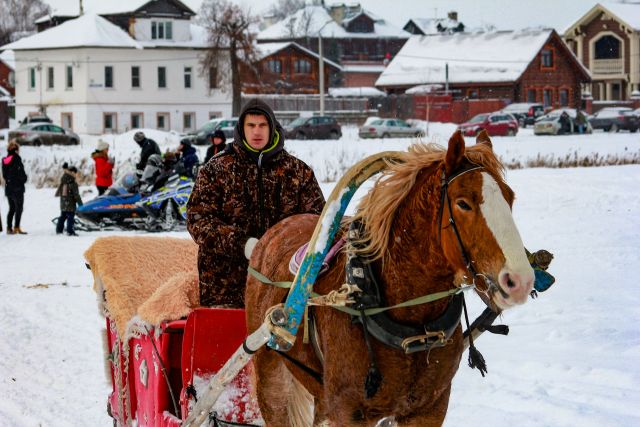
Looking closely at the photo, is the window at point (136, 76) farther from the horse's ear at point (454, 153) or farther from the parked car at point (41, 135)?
the horse's ear at point (454, 153)

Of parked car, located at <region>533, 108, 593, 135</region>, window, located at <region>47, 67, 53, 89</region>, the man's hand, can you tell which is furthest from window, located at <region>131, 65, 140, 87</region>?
the man's hand

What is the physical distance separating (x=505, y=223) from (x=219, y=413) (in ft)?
7.59

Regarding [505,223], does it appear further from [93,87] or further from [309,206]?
[93,87]

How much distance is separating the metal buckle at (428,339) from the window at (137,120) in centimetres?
5864

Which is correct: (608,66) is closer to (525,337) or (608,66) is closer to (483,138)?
(525,337)

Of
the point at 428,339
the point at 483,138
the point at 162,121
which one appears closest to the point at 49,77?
the point at 162,121

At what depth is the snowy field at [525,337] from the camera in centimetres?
690

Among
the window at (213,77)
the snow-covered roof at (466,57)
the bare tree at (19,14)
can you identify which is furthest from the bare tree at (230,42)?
the bare tree at (19,14)

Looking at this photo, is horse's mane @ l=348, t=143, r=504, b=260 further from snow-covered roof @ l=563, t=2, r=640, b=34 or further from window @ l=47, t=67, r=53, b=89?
snow-covered roof @ l=563, t=2, r=640, b=34

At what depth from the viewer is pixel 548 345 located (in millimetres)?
8602

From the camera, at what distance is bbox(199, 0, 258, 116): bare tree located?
59969mm

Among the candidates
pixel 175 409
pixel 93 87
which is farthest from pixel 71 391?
pixel 93 87

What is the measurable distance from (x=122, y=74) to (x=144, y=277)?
183 feet

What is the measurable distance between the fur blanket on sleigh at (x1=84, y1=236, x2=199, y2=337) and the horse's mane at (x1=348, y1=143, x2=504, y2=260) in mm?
1671
